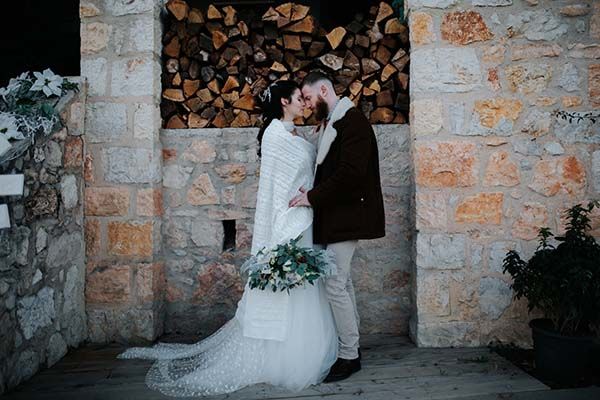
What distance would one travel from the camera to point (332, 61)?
143 inches

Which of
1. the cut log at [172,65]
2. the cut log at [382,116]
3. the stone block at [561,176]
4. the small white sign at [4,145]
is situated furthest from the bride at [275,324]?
the stone block at [561,176]

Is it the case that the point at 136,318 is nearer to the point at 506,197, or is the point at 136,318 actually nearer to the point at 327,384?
the point at 327,384

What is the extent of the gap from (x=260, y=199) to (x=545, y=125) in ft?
6.78

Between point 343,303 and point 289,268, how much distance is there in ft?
1.46

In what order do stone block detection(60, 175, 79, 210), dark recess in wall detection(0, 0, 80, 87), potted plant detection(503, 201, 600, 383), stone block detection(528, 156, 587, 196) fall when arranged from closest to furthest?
potted plant detection(503, 201, 600, 383) → stone block detection(60, 175, 79, 210) → stone block detection(528, 156, 587, 196) → dark recess in wall detection(0, 0, 80, 87)

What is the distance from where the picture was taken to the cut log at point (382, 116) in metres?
3.58

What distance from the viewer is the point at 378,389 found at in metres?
2.62

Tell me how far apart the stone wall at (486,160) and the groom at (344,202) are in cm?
64

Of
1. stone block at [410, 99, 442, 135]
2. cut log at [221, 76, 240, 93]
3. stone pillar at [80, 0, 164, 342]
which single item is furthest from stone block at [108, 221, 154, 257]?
stone block at [410, 99, 442, 135]

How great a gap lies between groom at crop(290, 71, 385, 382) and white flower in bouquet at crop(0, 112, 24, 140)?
159 centimetres

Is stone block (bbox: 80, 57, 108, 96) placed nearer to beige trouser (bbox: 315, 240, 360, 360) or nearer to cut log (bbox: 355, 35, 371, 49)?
cut log (bbox: 355, 35, 371, 49)

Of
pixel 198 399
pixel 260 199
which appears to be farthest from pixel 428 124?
pixel 198 399

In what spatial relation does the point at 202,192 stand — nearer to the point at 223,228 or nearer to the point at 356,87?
the point at 223,228

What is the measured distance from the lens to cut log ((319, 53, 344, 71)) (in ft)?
11.9
